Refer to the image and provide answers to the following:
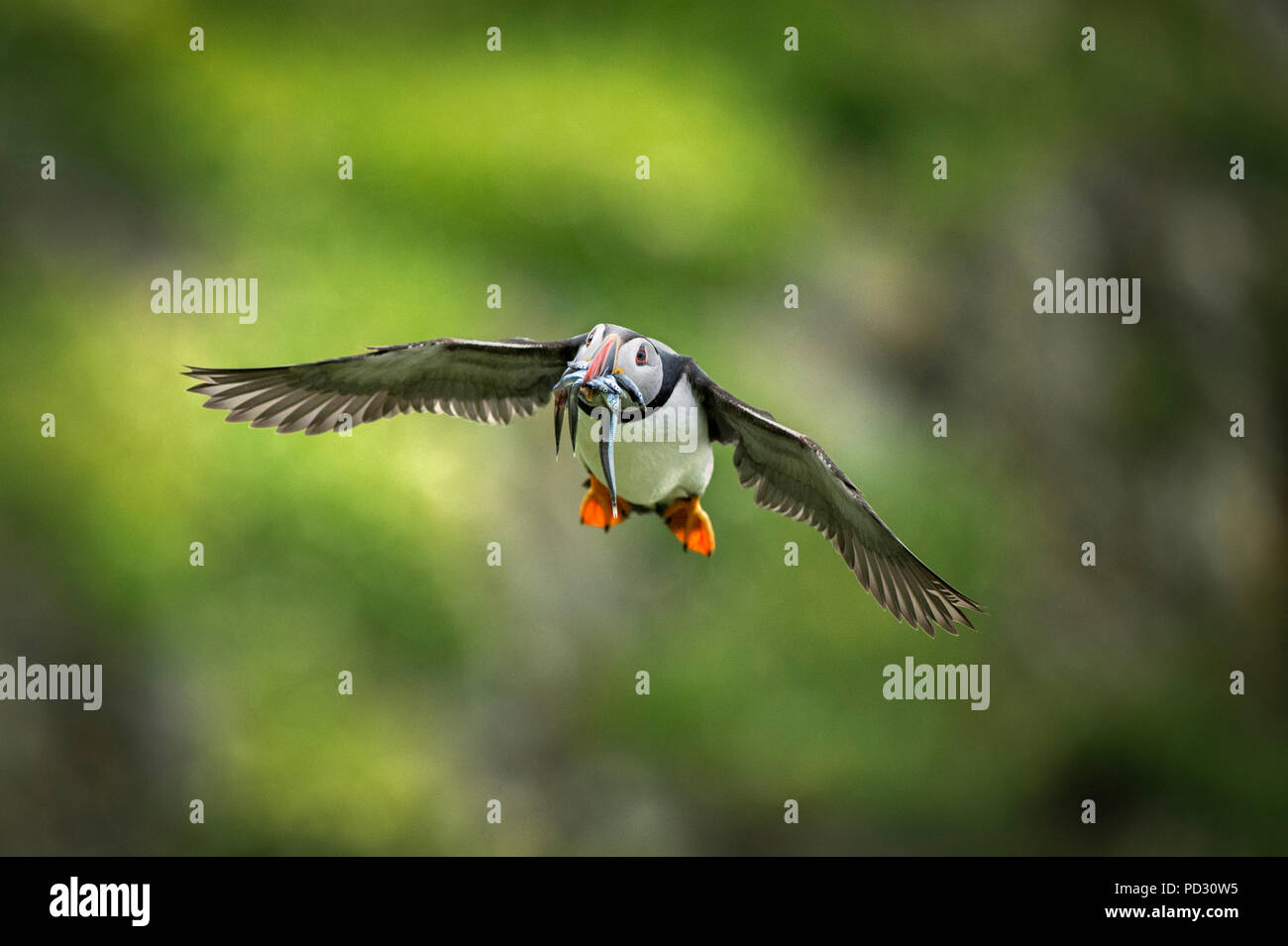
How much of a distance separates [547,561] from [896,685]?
13.8ft

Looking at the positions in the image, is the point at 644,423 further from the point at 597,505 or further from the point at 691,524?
the point at 691,524

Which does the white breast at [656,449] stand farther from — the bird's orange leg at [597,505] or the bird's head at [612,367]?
the bird's head at [612,367]

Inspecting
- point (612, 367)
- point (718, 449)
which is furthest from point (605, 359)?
point (718, 449)

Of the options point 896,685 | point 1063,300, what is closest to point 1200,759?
point 896,685

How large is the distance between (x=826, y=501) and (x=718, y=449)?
960 cm

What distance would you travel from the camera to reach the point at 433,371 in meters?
6.83

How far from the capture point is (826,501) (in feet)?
22.3

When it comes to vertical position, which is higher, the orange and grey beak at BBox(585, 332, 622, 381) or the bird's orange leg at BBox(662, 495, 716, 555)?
the orange and grey beak at BBox(585, 332, 622, 381)

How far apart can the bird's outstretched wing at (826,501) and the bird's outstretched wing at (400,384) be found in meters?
0.85

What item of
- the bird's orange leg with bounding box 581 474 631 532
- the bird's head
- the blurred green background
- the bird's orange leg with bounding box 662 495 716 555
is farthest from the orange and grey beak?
the blurred green background

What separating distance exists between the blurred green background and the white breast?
26.7ft

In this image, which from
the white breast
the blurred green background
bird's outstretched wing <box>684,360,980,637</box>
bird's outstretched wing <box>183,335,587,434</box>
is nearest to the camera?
the white breast

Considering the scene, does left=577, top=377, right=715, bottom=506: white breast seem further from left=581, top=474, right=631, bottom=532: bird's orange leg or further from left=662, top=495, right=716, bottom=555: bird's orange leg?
left=662, top=495, right=716, bottom=555: bird's orange leg

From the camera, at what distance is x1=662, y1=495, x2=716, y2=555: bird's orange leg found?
6656 mm
